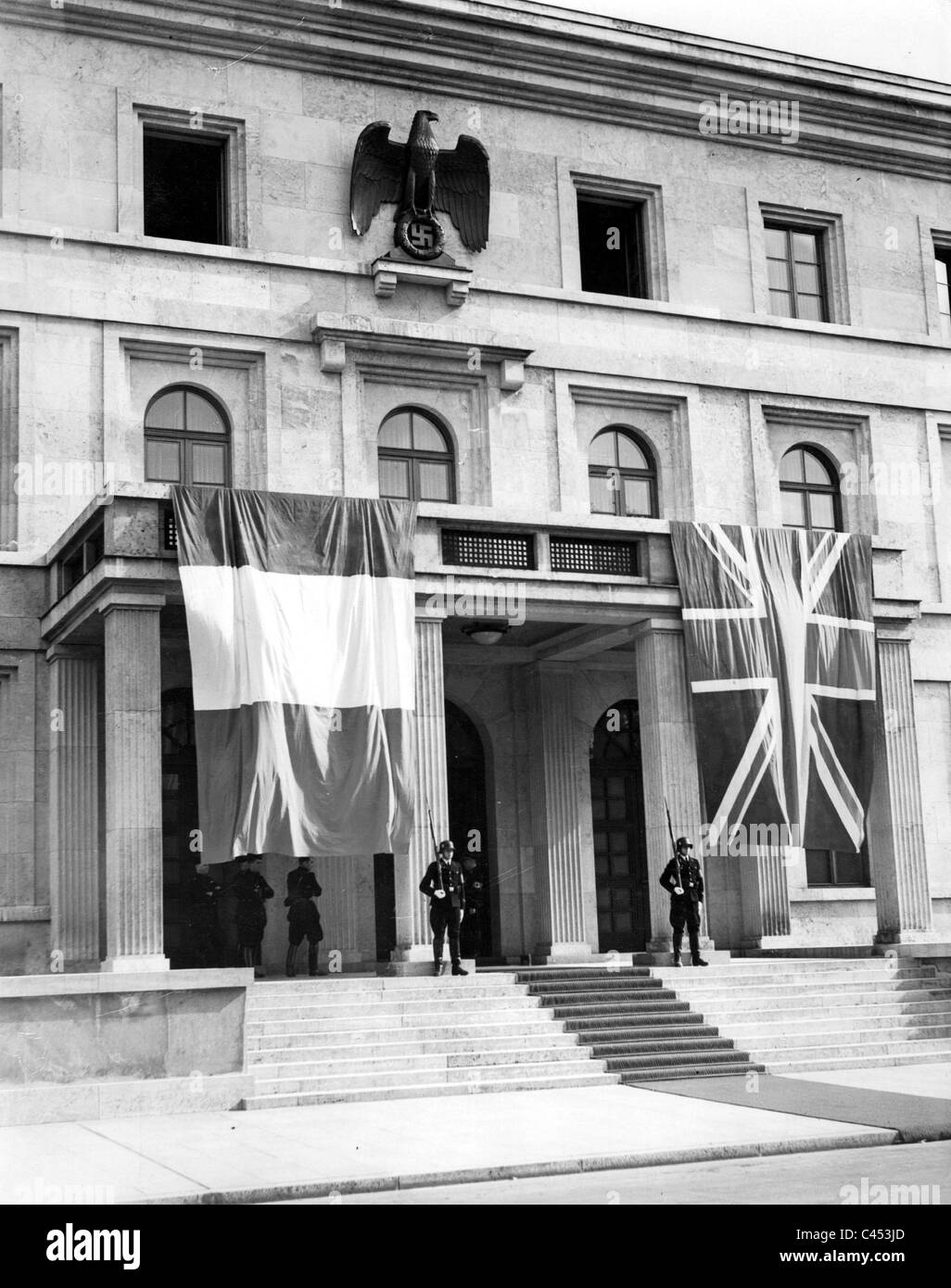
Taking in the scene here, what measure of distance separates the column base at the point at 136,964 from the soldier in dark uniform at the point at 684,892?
7042 millimetres

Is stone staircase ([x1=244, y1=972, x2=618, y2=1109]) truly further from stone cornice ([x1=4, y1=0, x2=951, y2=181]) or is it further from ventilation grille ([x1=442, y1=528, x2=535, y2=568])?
stone cornice ([x1=4, y1=0, x2=951, y2=181])

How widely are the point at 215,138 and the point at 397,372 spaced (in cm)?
487

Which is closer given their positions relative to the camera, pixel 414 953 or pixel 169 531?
pixel 169 531

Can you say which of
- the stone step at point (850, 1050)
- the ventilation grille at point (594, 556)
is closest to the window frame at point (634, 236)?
the ventilation grille at point (594, 556)

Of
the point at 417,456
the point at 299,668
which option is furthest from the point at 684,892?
the point at 417,456

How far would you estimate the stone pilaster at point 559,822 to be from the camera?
2684 cm

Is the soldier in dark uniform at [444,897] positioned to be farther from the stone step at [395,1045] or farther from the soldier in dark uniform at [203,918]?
the soldier in dark uniform at [203,918]

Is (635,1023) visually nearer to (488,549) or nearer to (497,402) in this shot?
(488,549)

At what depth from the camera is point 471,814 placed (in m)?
27.6

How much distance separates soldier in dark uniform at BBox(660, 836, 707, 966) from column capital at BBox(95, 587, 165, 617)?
7.78 m

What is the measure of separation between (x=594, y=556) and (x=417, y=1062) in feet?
27.4

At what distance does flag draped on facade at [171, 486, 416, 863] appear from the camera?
21.1 metres

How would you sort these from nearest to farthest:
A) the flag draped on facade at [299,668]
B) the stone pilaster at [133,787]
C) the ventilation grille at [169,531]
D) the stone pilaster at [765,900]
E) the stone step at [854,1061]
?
the stone pilaster at [133,787]
the stone step at [854,1061]
the flag draped on facade at [299,668]
the ventilation grille at [169,531]
the stone pilaster at [765,900]
